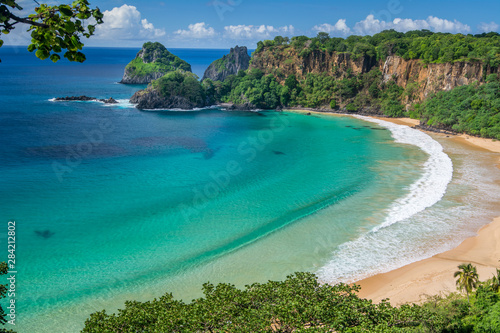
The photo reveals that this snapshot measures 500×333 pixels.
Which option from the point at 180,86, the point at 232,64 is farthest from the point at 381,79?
the point at 232,64

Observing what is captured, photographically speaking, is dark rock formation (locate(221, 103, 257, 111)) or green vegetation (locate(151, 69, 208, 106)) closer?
green vegetation (locate(151, 69, 208, 106))

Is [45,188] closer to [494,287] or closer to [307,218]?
[307,218]

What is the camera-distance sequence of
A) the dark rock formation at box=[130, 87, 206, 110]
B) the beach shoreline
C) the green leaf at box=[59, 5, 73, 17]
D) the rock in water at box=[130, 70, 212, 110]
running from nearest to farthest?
the green leaf at box=[59, 5, 73, 17] < the beach shoreline < the dark rock formation at box=[130, 87, 206, 110] < the rock in water at box=[130, 70, 212, 110]

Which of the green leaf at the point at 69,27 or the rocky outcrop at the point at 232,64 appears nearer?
the green leaf at the point at 69,27

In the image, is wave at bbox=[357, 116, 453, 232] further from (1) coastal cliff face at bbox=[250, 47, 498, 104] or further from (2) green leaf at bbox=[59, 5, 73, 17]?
(2) green leaf at bbox=[59, 5, 73, 17]

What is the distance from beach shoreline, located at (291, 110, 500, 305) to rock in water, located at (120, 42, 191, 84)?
118480 millimetres

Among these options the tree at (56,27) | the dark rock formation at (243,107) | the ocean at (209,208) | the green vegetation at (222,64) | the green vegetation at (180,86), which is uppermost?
the green vegetation at (222,64)

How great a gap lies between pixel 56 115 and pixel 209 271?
59.1 metres

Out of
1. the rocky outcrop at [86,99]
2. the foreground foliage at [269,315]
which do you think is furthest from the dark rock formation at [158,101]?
the foreground foliage at [269,315]

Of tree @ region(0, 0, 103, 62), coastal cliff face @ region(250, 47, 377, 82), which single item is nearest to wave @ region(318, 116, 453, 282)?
tree @ region(0, 0, 103, 62)

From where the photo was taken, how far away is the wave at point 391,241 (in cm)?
2197

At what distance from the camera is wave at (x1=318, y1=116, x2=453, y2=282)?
72.1ft

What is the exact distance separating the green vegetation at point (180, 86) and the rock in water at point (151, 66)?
1871 inches

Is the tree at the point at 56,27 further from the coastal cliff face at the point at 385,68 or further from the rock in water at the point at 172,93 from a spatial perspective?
the rock in water at the point at 172,93
